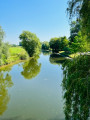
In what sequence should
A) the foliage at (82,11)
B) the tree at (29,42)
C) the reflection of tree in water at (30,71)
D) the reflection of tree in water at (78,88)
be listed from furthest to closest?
the tree at (29,42), the reflection of tree in water at (30,71), the foliage at (82,11), the reflection of tree in water at (78,88)

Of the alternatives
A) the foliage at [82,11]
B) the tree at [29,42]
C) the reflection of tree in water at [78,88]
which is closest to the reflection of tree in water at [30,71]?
the reflection of tree in water at [78,88]

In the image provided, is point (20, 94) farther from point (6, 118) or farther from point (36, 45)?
point (36, 45)

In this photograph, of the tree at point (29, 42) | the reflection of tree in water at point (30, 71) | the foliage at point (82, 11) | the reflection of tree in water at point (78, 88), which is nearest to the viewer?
the reflection of tree in water at point (78, 88)

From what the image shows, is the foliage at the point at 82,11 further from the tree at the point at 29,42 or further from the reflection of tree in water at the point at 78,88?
the tree at the point at 29,42

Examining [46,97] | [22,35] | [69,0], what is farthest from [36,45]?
[69,0]

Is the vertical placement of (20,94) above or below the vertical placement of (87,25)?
below

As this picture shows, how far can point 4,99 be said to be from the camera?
7855 millimetres

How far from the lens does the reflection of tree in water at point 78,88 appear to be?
238cm

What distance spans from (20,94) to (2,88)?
250 cm

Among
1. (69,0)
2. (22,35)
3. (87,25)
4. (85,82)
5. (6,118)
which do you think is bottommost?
Answer: (6,118)

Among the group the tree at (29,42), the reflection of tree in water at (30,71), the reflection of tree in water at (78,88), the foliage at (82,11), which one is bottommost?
the reflection of tree in water at (30,71)

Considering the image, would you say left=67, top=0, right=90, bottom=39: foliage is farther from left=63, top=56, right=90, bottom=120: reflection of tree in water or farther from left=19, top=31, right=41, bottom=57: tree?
left=19, top=31, right=41, bottom=57: tree

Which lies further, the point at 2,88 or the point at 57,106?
the point at 2,88

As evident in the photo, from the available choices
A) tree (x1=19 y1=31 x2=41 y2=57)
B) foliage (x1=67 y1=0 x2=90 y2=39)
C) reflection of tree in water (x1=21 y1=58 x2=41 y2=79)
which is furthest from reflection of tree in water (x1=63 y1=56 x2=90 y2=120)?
tree (x1=19 y1=31 x2=41 y2=57)
